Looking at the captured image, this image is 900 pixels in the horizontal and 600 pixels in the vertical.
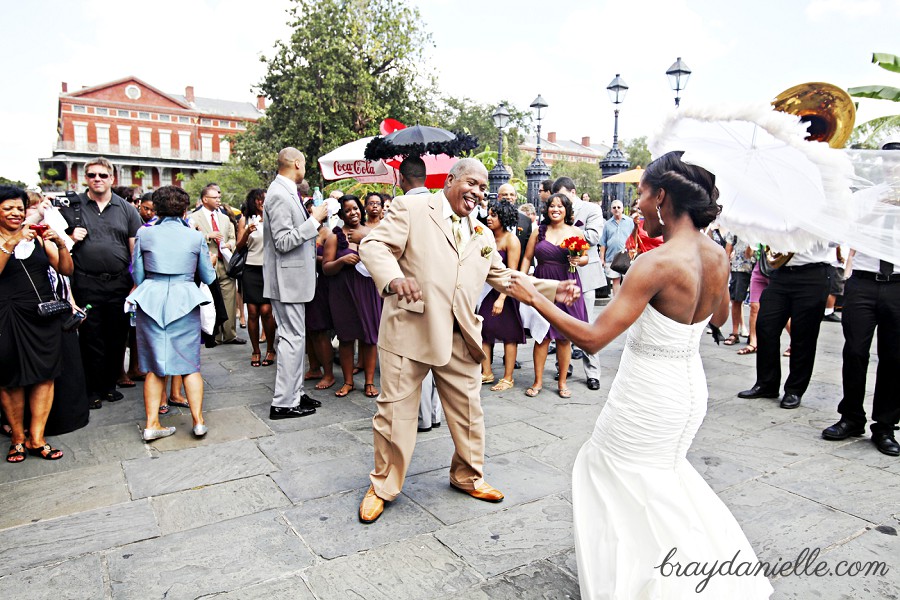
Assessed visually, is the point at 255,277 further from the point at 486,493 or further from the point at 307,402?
the point at 486,493

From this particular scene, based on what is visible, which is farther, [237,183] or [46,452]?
[237,183]

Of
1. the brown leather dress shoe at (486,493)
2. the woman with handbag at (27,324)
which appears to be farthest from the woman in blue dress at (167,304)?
the brown leather dress shoe at (486,493)

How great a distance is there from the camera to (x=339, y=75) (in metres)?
24.5

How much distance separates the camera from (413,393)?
3.26 metres

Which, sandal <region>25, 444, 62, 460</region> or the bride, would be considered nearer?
the bride

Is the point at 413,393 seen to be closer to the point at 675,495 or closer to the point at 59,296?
the point at 675,495

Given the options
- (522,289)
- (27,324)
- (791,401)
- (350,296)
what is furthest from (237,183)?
(522,289)

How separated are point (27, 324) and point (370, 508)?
2.81 metres

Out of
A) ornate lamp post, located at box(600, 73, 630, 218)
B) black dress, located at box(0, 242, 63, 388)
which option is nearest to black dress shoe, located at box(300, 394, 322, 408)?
black dress, located at box(0, 242, 63, 388)

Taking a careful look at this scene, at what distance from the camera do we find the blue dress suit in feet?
14.3

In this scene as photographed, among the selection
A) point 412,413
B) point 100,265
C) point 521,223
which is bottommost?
point 412,413

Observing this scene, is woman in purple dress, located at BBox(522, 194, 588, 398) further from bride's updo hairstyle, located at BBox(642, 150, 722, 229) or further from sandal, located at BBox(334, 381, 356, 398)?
bride's updo hairstyle, located at BBox(642, 150, 722, 229)

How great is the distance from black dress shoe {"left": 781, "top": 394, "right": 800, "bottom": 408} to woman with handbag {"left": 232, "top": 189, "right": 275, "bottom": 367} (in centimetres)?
533

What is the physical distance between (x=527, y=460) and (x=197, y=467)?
2264 millimetres
